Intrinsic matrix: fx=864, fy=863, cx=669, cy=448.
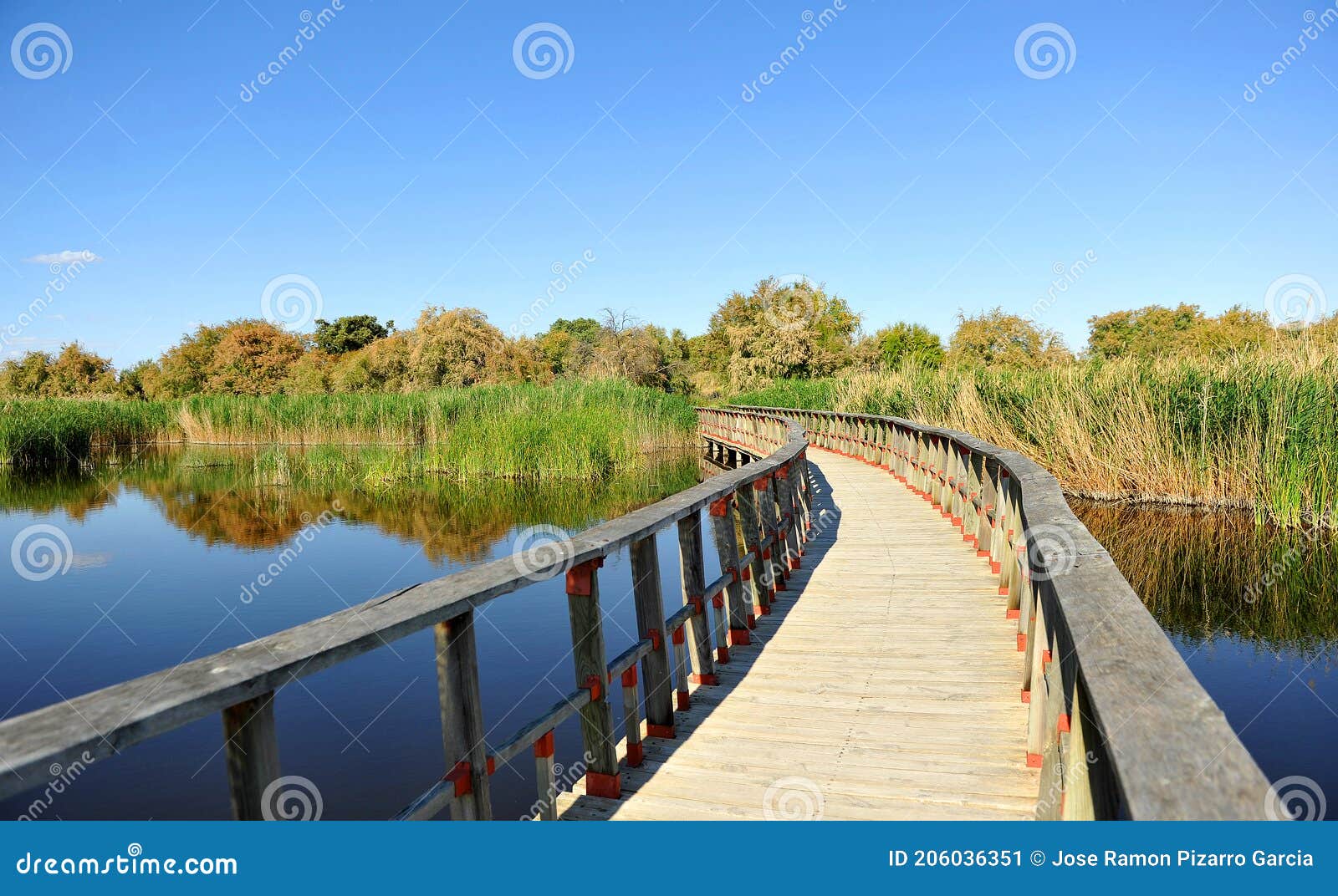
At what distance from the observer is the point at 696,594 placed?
4.55 meters

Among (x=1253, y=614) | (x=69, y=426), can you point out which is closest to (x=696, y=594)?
(x=1253, y=614)


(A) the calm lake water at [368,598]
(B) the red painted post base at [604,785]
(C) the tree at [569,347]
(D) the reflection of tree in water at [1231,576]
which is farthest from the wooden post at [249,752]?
(C) the tree at [569,347]

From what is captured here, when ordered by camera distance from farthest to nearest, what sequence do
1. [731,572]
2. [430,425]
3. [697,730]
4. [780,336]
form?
[780,336], [430,425], [731,572], [697,730]

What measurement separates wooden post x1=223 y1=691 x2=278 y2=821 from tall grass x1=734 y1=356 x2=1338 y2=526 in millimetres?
12773

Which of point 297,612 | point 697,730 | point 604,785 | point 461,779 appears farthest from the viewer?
point 297,612

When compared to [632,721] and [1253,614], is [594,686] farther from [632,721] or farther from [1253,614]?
[1253,614]

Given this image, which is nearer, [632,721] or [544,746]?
[544,746]

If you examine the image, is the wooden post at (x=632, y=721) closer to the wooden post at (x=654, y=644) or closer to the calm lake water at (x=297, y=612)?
the wooden post at (x=654, y=644)

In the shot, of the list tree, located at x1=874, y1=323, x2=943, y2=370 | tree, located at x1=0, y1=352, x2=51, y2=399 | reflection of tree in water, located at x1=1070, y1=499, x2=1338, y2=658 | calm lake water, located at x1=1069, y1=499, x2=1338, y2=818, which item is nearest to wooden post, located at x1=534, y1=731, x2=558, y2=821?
calm lake water, located at x1=1069, y1=499, x2=1338, y2=818

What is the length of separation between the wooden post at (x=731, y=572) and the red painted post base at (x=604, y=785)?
1970mm

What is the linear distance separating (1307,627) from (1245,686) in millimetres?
1901

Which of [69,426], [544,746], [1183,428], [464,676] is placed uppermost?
[69,426]

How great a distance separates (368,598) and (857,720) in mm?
8812

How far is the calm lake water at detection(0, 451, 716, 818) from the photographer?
614cm
